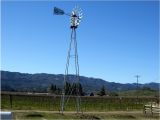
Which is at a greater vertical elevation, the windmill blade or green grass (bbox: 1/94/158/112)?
the windmill blade

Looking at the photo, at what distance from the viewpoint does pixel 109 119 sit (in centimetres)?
2356

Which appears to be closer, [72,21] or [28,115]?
[28,115]

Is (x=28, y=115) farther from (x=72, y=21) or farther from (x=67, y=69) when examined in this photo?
(x=72, y=21)

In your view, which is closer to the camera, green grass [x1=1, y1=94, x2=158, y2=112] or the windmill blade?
the windmill blade

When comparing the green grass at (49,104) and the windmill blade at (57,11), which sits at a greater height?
the windmill blade at (57,11)

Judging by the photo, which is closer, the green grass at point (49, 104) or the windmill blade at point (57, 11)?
the windmill blade at point (57, 11)

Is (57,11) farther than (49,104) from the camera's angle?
No

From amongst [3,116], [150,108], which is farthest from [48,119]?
[3,116]

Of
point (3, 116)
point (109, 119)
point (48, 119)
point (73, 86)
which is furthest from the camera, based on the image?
point (73, 86)

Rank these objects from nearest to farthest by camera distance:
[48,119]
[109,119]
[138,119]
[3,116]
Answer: [3,116]
[48,119]
[109,119]
[138,119]

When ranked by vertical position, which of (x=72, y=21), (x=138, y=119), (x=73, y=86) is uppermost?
(x=72, y=21)

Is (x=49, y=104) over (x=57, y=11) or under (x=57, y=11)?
under

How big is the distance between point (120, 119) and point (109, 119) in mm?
880

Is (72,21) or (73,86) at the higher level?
(72,21)
